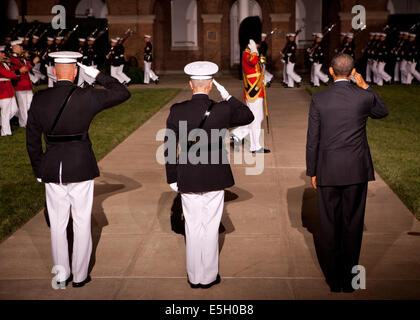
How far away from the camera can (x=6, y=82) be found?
13539 mm

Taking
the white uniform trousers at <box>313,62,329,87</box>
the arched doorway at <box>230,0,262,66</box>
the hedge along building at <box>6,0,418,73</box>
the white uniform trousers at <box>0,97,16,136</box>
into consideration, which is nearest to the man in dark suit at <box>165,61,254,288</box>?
the white uniform trousers at <box>0,97,16,136</box>

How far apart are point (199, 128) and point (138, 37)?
2654 centimetres

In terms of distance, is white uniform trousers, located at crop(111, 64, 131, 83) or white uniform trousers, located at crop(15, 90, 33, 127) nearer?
white uniform trousers, located at crop(15, 90, 33, 127)

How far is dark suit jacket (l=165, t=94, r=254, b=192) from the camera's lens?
5258 millimetres

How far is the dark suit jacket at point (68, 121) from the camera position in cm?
525

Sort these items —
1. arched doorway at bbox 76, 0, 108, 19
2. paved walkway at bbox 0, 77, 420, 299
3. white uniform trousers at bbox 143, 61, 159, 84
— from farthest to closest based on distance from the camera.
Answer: arched doorway at bbox 76, 0, 108, 19 < white uniform trousers at bbox 143, 61, 159, 84 < paved walkway at bbox 0, 77, 420, 299

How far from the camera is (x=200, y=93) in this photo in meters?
5.31

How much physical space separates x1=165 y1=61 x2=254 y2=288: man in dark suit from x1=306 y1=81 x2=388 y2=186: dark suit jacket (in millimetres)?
602

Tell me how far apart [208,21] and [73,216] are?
88.3ft

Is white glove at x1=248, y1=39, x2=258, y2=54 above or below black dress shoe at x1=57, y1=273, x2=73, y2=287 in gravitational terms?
above

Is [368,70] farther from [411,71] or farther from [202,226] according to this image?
[202,226]

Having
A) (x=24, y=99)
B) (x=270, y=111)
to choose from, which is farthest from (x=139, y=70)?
(x=24, y=99)

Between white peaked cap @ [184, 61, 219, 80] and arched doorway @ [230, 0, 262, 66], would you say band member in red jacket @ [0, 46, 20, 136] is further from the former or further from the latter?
arched doorway @ [230, 0, 262, 66]

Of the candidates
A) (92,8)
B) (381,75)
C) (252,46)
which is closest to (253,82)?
(252,46)
